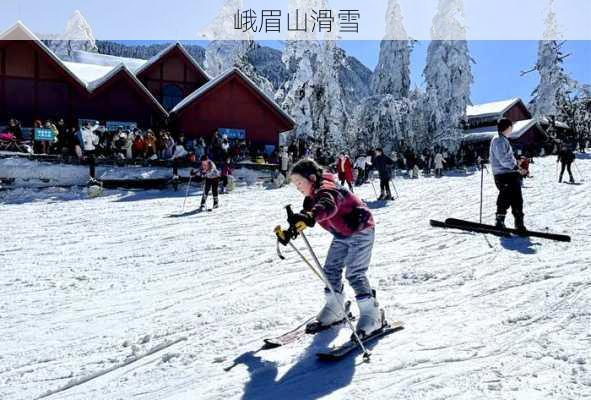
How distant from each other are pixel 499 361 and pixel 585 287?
2.16 meters

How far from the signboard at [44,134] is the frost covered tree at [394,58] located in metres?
23.3

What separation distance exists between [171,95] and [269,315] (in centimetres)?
2400

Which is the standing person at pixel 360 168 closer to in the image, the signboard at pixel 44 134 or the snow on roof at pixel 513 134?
the signboard at pixel 44 134

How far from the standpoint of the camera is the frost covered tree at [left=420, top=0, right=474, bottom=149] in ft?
111

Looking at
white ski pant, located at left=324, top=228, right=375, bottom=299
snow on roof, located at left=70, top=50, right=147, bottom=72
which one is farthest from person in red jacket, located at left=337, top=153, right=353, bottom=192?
snow on roof, located at left=70, top=50, right=147, bottom=72

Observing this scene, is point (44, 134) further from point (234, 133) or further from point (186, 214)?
point (234, 133)

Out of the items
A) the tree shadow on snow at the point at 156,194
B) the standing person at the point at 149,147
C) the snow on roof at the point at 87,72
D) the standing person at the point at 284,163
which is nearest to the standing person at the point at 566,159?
the standing person at the point at 284,163

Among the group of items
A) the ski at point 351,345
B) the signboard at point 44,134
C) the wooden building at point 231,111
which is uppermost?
the wooden building at point 231,111

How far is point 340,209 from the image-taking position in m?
4.15

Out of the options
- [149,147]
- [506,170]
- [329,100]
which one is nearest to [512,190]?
[506,170]

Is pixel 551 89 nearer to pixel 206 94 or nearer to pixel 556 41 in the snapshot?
pixel 556 41

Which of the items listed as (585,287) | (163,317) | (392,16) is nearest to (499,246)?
(585,287)

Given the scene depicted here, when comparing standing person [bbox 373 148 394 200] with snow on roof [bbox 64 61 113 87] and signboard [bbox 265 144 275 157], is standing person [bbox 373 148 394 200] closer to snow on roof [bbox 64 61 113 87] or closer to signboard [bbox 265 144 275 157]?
signboard [bbox 265 144 275 157]

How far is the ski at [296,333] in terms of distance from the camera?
429 centimetres
